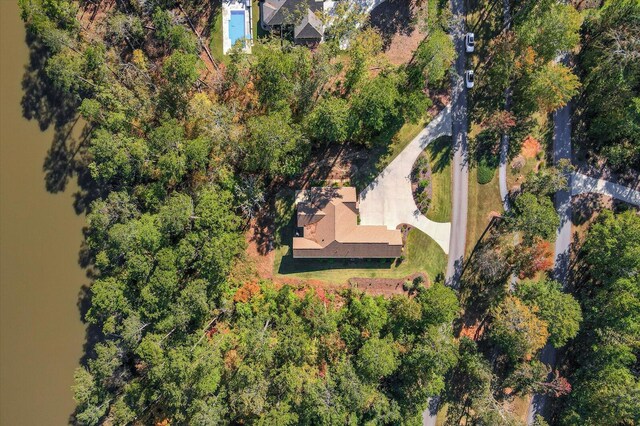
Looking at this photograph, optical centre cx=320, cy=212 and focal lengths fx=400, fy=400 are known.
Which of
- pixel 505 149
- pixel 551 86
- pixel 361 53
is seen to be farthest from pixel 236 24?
pixel 551 86

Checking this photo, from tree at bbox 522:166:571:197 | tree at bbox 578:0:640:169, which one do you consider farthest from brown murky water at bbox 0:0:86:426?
tree at bbox 578:0:640:169

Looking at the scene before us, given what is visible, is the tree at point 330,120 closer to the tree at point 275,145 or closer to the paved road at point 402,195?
the tree at point 275,145

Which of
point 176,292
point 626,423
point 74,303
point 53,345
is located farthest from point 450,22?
point 53,345

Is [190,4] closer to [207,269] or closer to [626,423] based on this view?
[207,269]

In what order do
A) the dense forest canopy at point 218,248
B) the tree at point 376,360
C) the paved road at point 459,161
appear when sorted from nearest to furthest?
the tree at point 376,360
the dense forest canopy at point 218,248
the paved road at point 459,161

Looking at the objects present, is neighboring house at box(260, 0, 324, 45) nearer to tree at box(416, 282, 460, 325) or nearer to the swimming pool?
the swimming pool

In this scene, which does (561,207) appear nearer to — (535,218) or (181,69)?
(535,218)

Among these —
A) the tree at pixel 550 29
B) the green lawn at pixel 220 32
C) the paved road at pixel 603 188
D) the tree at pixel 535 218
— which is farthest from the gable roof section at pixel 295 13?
the paved road at pixel 603 188
